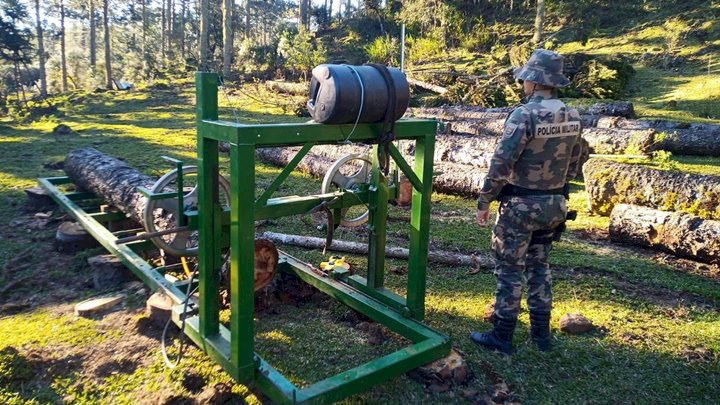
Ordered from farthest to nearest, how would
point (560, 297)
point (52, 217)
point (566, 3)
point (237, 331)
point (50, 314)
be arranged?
point (566, 3), point (52, 217), point (560, 297), point (50, 314), point (237, 331)

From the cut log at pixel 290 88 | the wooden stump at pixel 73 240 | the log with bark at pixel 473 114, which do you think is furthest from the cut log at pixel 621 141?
the cut log at pixel 290 88

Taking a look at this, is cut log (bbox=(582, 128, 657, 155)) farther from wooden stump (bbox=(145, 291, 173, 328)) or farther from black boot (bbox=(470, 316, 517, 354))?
wooden stump (bbox=(145, 291, 173, 328))

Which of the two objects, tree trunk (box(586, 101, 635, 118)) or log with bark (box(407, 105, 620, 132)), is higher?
tree trunk (box(586, 101, 635, 118))

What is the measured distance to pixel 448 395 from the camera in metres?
3.19

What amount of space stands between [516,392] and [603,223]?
4118 mm

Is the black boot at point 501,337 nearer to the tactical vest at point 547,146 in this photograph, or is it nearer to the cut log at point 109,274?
the tactical vest at point 547,146

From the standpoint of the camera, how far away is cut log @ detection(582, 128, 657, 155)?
30.3 ft

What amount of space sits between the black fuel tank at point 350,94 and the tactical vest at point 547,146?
0.90 m

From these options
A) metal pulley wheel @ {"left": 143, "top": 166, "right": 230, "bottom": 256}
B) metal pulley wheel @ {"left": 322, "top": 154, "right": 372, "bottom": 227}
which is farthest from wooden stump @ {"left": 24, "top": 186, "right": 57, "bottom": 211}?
metal pulley wheel @ {"left": 322, "top": 154, "right": 372, "bottom": 227}

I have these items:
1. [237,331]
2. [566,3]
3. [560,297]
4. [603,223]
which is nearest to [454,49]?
[566,3]

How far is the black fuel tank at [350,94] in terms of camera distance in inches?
118

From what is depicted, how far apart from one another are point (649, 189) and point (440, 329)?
3.93m

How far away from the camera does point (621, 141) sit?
9.52m

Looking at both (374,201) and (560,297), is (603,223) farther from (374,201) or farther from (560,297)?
(374,201)
